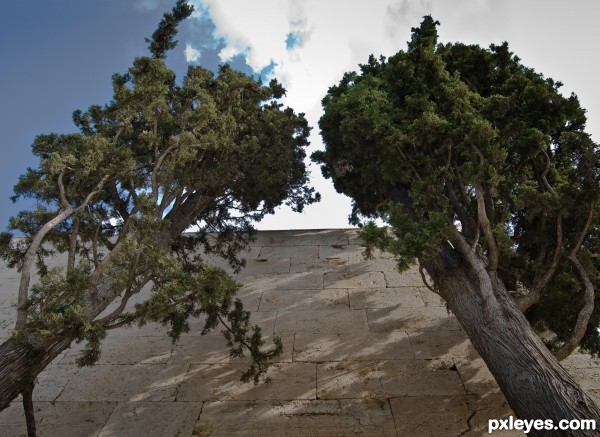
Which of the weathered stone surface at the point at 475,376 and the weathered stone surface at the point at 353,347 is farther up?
the weathered stone surface at the point at 353,347

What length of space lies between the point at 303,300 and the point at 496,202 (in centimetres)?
401

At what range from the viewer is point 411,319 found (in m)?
7.81

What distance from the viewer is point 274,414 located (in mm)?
5715

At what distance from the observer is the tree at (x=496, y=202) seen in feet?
15.1

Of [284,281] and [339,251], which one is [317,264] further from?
[284,281]

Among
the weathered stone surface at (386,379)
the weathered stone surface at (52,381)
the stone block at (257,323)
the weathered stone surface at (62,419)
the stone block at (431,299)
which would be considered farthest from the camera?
the stone block at (431,299)

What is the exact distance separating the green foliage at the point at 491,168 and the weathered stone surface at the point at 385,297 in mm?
2235

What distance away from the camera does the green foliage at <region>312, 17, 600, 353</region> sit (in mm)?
5059

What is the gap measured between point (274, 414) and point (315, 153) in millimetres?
5781

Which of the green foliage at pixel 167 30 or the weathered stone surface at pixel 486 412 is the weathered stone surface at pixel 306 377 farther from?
the green foliage at pixel 167 30

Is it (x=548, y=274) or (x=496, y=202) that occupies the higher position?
(x=496, y=202)

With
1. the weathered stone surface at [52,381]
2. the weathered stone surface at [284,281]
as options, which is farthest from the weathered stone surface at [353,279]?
the weathered stone surface at [52,381]

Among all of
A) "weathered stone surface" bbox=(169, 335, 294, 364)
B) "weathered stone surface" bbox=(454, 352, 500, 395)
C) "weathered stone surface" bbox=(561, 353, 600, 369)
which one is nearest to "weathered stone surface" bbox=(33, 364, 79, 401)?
"weathered stone surface" bbox=(169, 335, 294, 364)

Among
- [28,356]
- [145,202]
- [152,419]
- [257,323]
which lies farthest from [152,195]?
[257,323]
